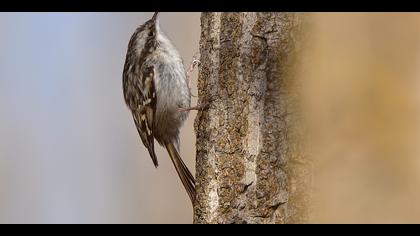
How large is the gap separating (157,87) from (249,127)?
186cm

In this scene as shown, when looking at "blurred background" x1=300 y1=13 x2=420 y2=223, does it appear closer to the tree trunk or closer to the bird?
the tree trunk

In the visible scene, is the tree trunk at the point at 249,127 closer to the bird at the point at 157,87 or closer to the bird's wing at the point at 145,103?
the bird at the point at 157,87

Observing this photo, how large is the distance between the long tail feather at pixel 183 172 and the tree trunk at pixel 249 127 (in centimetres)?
119

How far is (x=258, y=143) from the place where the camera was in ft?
7.62

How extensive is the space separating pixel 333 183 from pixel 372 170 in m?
0.10

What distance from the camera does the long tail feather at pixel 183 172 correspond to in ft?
12.4

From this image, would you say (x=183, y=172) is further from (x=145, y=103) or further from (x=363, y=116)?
(x=363, y=116)

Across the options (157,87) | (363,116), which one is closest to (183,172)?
(157,87)

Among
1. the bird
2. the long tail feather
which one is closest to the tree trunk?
the long tail feather

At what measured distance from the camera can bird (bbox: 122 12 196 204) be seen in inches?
159
